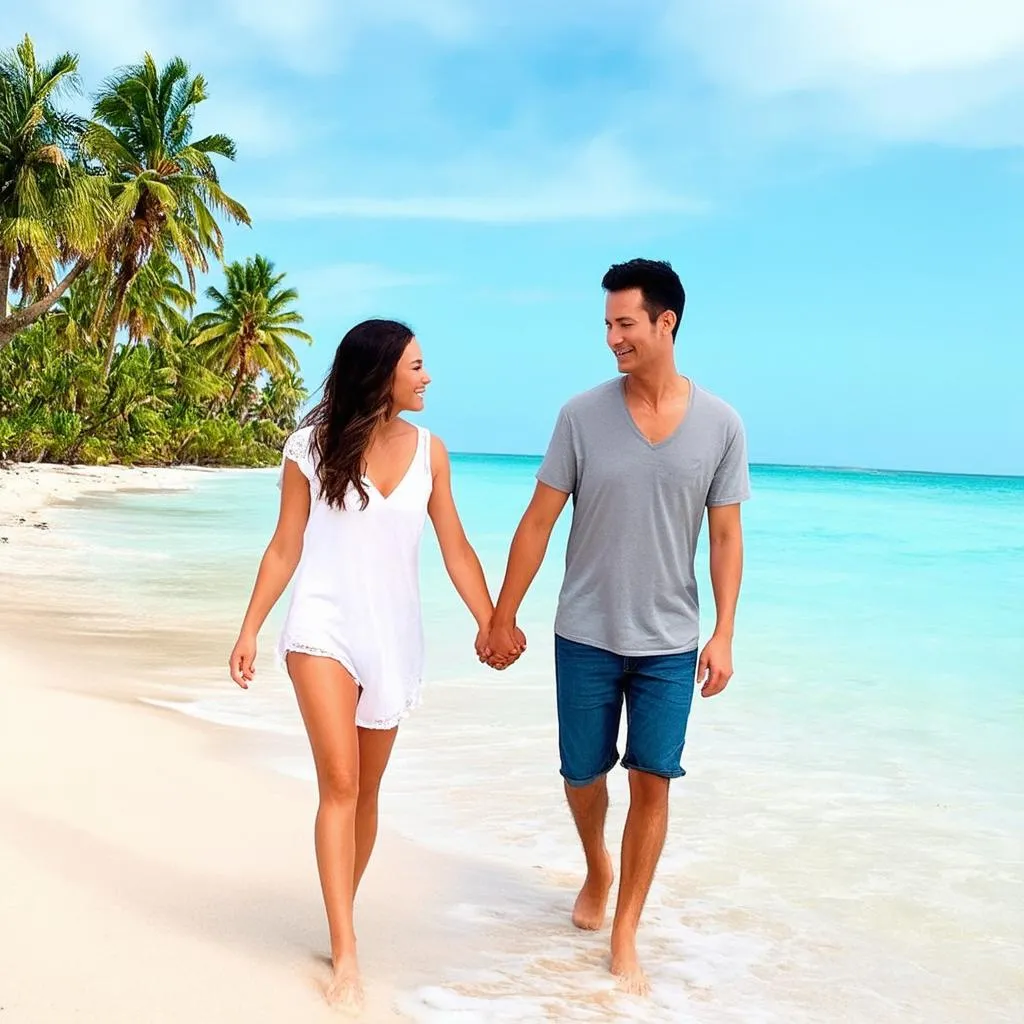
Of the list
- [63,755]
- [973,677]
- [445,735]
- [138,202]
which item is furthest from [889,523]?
[63,755]

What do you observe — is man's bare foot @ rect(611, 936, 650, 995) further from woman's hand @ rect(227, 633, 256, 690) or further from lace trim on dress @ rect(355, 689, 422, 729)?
woman's hand @ rect(227, 633, 256, 690)

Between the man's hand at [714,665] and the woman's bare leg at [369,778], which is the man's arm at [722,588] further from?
the woman's bare leg at [369,778]

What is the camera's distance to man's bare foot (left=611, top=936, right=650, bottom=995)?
359 cm

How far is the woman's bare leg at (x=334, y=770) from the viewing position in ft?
10.3

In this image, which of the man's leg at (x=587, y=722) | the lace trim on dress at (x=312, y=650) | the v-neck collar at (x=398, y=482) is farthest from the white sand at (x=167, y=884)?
the v-neck collar at (x=398, y=482)

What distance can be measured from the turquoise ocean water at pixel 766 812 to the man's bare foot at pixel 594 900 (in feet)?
0.28

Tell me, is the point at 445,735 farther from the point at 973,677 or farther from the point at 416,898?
the point at 973,677

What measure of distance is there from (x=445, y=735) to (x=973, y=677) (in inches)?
235

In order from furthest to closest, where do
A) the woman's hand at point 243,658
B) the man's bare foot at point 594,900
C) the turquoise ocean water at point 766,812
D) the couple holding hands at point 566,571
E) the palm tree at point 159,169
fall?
the palm tree at point 159,169
the man's bare foot at point 594,900
the turquoise ocean water at point 766,812
the woman's hand at point 243,658
the couple holding hands at point 566,571

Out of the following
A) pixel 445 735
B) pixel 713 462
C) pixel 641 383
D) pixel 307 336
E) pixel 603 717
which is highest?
pixel 307 336

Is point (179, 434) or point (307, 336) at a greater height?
point (307, 336)

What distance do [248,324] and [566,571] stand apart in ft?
187

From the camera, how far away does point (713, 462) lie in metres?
3.62

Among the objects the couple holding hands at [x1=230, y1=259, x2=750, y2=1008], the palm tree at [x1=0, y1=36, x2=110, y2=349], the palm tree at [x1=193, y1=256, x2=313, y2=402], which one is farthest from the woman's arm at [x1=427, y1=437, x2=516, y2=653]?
the palm tree at [x1=193, y1=256, x2=313, y2=402]
